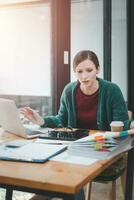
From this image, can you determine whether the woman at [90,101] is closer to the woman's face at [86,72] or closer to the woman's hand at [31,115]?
the woman's face at [86,72]

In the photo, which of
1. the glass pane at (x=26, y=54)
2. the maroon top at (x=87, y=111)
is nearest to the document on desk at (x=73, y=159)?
the maroon top at (x=87, y=111)

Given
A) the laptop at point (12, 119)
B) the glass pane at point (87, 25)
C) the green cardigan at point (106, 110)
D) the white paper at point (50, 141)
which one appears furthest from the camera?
the glass pane at point (87, 25)

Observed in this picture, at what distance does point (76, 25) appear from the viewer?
12.0 feet

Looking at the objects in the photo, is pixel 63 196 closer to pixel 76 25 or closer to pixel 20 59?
A: pixel 20 59

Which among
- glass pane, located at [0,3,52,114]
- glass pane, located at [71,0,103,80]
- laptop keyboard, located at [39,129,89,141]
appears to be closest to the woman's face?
laptop keyboard, located at [39,129,89,141]

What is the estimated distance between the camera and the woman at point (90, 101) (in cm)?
230

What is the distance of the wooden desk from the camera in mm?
1027

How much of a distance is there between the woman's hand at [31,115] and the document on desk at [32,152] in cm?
46

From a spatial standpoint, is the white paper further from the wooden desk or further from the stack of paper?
the wooden desk

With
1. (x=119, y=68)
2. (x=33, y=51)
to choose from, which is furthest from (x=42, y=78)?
(x=119, y=68)

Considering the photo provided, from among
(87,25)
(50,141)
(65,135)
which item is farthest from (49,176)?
(87,25)

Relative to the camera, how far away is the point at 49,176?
110cm

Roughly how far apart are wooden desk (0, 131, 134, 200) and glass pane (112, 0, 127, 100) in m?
3.16

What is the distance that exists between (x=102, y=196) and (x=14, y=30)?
1.62m
